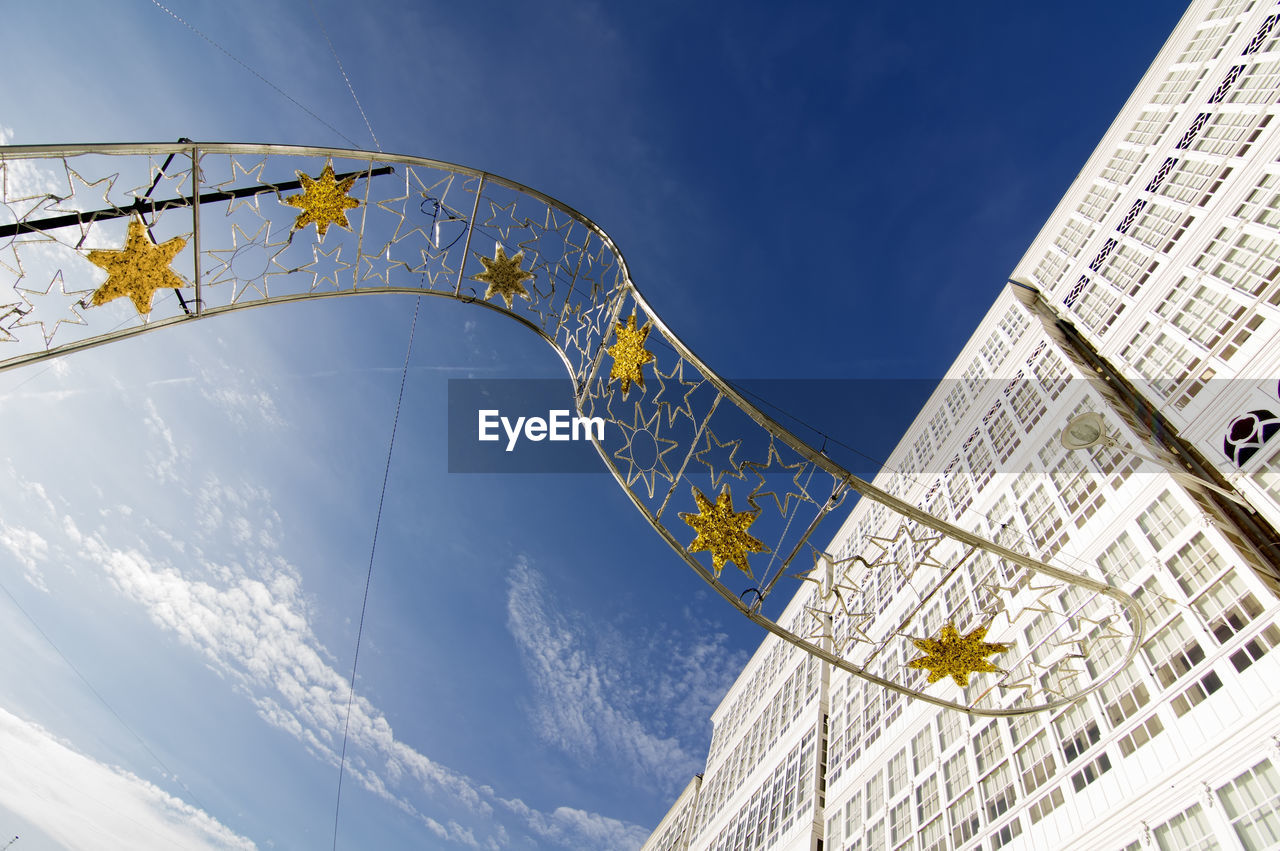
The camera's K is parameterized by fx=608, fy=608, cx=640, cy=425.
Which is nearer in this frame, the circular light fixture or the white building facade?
the circular light fixture

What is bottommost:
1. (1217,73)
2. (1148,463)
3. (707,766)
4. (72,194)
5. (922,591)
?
(707,766)

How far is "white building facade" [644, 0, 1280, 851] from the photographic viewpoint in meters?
15.2

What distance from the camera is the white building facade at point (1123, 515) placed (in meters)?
15.2

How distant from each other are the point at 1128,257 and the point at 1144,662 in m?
24.7

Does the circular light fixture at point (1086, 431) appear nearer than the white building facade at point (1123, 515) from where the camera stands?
Yes

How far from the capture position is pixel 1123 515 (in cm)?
2100

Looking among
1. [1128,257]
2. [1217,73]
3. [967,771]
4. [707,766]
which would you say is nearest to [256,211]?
[967,771]

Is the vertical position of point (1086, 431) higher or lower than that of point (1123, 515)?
higher

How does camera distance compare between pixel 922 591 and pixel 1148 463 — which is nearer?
pixel 1148 463

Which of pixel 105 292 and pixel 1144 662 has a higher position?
pixel 105 292

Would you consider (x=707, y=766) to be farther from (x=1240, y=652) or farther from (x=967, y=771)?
(x=1240, y=652)

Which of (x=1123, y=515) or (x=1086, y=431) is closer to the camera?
(x=1086, y=431)

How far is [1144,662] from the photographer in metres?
17.0

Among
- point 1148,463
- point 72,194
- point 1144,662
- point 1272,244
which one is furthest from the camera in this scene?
point 1272,244
